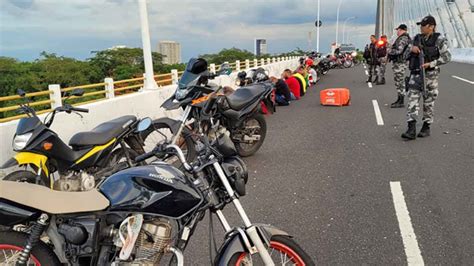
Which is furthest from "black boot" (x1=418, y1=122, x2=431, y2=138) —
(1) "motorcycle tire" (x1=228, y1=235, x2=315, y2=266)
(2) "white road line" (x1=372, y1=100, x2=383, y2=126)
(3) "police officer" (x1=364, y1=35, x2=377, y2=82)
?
(3) "police officer" (x1=364, y1=35, x2=377, y2=82)

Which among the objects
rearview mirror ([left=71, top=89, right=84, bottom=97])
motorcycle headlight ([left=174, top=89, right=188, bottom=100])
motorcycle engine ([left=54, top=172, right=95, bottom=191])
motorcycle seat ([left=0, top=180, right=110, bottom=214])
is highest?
rearview mirror ([left=71, top=89, right=84, bottom=97])

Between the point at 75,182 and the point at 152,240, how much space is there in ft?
6.87

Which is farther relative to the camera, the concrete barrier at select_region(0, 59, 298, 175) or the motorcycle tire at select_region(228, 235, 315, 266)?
the concrete barrier at select_region(0, 59, 298, 175)

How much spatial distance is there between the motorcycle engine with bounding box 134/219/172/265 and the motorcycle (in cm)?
170

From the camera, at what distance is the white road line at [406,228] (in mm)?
3438

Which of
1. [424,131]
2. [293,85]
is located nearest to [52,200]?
[424,131]

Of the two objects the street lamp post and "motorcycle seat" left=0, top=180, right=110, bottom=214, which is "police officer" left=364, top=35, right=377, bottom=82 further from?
"motorcycle seat" left=0, top=180, right=110, bottom=214

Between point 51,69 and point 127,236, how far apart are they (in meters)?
27.2

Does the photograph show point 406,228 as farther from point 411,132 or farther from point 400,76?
point 400,76

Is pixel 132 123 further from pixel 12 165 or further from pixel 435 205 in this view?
pixel 435 205

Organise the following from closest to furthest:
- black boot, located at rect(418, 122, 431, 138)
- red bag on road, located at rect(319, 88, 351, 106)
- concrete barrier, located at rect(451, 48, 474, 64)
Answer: black boot, located at rect(418, 122, 431, 138), red bag on road, located at rect(319, 88, 351, 106), concrete barrier, located at rect(451, 48, 474, 64)

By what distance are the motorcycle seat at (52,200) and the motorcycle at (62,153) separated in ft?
5.20

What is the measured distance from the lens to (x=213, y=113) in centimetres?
546

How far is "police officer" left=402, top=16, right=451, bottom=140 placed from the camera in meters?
6.98
